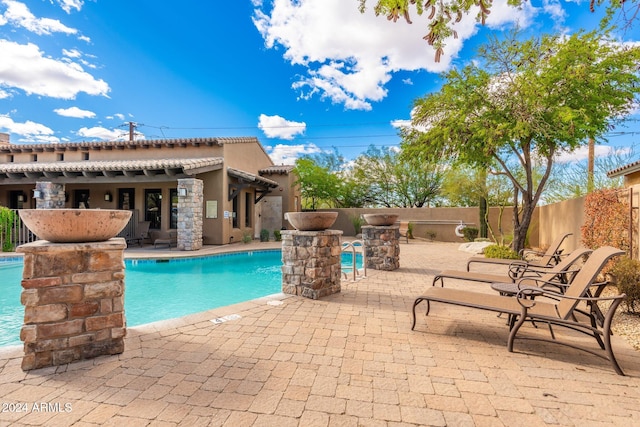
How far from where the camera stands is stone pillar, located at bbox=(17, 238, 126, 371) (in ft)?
7.40

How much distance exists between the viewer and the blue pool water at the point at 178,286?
475cm

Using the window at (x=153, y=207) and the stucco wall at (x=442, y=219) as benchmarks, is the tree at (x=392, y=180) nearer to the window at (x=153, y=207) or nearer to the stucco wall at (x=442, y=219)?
the stucco wall at (x=442, y=219)

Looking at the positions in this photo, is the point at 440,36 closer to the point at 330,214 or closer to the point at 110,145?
the point at 330,214

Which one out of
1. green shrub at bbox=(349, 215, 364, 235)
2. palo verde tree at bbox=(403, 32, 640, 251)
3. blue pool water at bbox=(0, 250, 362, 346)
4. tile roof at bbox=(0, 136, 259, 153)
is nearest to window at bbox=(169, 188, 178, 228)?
tile roof at bbox=(0, 136, 259, 153)

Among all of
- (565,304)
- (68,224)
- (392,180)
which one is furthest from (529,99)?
(392,180)

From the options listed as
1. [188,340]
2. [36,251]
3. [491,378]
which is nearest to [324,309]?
[188,340]

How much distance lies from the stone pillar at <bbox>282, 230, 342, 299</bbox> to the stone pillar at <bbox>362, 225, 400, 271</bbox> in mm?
2319

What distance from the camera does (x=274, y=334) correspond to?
120 inches

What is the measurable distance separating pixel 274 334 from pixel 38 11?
11.4 metres

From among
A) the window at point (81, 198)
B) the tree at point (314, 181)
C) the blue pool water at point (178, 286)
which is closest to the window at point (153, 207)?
the window at point (81, 198)

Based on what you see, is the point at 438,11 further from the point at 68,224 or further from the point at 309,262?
the point at 68,224

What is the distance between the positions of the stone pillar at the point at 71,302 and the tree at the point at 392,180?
18757mm

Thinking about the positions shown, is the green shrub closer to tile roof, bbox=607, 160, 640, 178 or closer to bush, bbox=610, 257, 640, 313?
tile roof, bbox=607, 160, 640, 178

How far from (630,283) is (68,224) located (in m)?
5.96
